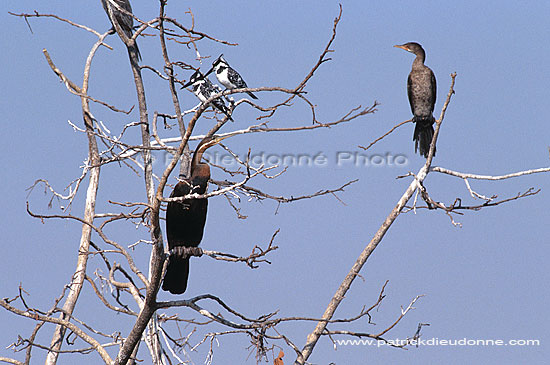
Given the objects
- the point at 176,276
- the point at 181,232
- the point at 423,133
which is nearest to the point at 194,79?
the point at 181,232

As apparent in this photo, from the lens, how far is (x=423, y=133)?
7285 mm

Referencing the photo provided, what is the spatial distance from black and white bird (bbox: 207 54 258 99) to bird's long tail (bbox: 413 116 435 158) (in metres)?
2.27

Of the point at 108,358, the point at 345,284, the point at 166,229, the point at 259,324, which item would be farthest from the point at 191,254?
the point at 345,284

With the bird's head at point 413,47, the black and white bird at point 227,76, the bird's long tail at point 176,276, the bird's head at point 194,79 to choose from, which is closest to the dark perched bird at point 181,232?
the bird's long tail at point 176,276

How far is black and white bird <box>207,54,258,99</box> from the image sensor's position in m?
5.64

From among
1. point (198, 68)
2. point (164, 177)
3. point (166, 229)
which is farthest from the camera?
point (166, 229)

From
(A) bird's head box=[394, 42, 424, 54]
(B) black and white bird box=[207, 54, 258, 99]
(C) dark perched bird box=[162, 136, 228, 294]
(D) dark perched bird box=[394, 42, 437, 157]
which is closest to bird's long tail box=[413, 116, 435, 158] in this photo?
(D) dark perched bird box=[394, 42, 437, 157]

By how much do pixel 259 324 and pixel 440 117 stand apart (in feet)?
8.10

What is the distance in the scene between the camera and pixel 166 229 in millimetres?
4984

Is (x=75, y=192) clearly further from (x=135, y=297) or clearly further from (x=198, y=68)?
(x=198, y=68)

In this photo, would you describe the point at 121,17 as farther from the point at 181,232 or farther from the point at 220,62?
A: the point at 181,232

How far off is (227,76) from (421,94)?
267 cm

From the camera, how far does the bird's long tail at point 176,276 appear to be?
490 centimetres

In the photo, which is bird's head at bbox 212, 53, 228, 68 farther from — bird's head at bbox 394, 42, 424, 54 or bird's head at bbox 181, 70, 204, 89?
bird's head at bbox 394, 42, 424, 54
